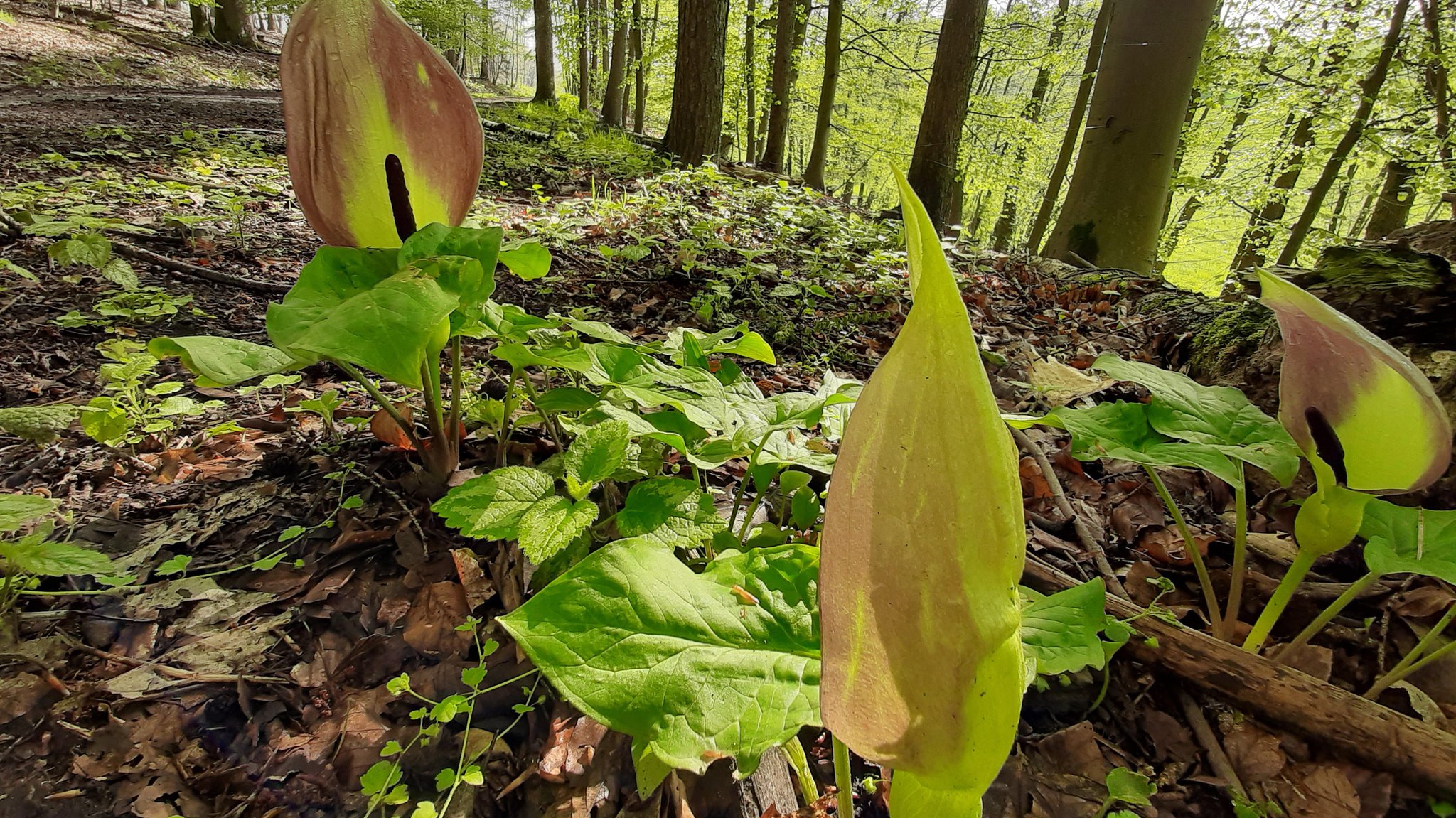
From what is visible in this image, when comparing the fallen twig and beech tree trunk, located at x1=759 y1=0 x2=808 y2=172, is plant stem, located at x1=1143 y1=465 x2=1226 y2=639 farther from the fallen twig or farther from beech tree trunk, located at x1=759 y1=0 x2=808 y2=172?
beech tree trunk, located at x1=759 y1=0 x2=808 y2=172

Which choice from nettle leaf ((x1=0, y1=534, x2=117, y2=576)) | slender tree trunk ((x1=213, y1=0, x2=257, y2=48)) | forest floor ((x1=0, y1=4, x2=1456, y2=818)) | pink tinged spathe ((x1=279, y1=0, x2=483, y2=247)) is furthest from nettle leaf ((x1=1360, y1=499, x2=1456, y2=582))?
slender tree trunk ((x1=213, y1=0, x2=257, y2=48))

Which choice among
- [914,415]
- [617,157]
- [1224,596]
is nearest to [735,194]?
[617,157]

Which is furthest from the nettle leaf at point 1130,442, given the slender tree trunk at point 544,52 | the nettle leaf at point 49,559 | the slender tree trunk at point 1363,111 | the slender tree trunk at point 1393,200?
the slender tree trunk at point 544,52

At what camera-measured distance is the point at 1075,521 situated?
1493 mm

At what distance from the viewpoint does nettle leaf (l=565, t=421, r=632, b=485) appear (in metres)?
1.08

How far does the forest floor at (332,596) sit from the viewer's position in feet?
3.13

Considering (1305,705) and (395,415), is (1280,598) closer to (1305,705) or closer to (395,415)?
(1305,705)

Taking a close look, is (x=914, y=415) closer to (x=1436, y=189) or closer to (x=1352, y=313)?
(x=1352, y=313)

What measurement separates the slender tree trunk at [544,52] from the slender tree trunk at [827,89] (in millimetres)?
5740

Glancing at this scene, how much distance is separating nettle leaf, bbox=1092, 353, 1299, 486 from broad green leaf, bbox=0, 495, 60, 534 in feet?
5.94

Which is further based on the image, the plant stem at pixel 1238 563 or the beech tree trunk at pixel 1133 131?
the beech tree trunk at pixel 1133 131

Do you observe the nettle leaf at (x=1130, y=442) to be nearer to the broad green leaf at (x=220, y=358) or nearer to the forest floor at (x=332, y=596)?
the forest floor at (x=332, y=596)

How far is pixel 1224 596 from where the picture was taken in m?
1.30

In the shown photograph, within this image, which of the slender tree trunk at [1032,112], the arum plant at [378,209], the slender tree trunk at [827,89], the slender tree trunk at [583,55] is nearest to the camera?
the arum plant at [378,209]
